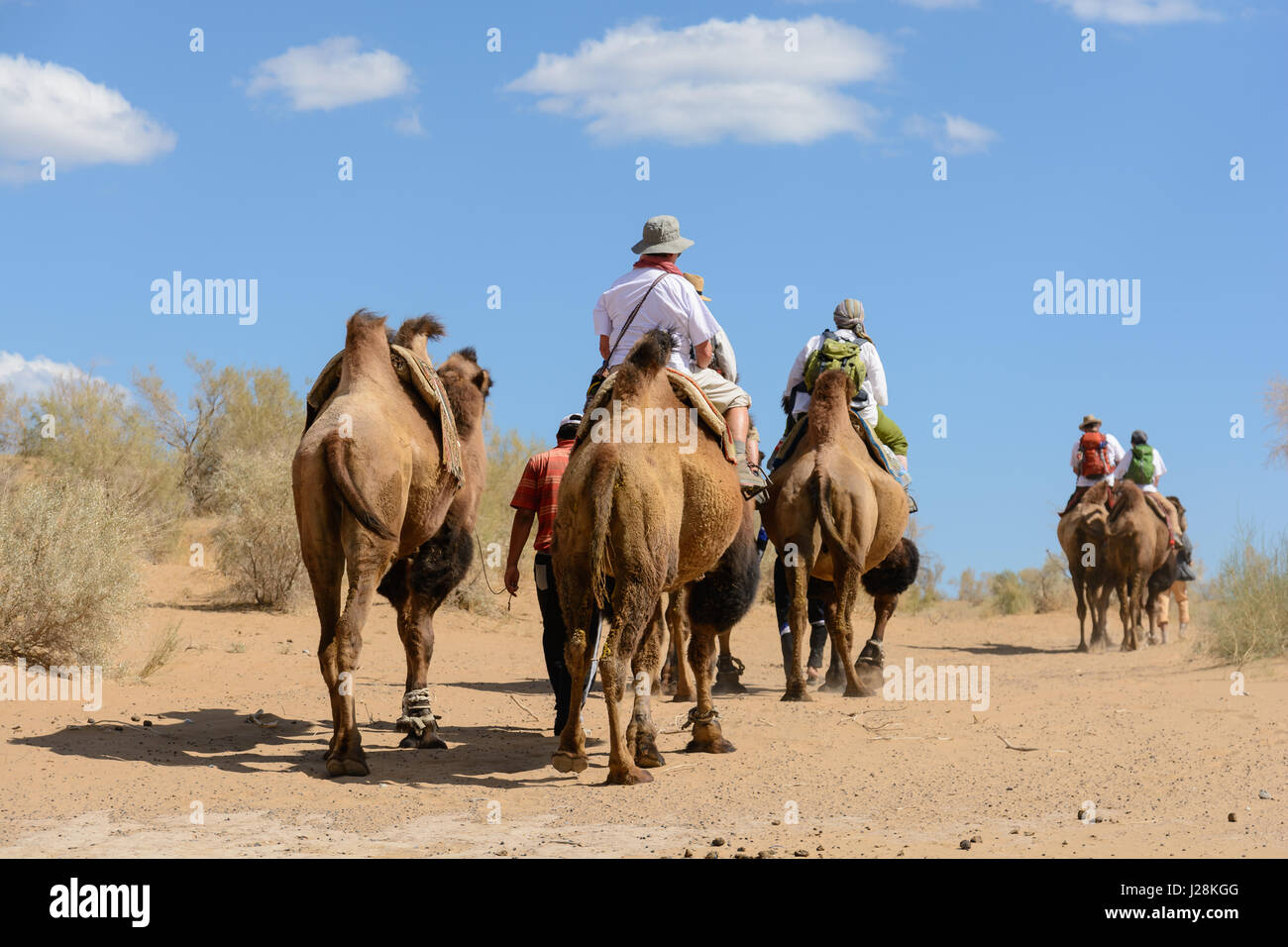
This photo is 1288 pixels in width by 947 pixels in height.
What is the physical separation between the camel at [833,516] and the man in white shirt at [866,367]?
58 cm

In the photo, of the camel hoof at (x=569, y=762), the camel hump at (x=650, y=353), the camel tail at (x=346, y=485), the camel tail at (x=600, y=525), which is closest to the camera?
the camel tail at (x=600, y=525)

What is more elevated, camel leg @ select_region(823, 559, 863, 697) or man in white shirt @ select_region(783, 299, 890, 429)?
man in white shirt @ select_region(783, 299, 890, 429)

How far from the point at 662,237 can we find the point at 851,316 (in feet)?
13.3

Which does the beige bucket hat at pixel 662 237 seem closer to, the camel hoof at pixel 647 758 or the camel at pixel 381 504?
the camel at pixel 381 504

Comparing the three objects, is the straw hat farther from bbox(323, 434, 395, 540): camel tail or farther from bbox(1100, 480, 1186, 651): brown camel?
bbox(1100, 480, 1186, 651): brown camel

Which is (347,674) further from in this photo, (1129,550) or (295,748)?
(1129,550)

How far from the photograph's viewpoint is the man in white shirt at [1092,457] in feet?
59.8

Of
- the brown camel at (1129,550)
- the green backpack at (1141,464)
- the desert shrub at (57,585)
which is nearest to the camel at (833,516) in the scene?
the desert shrub at (57,585)

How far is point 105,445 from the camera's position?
874 inches

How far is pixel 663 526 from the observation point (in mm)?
6527

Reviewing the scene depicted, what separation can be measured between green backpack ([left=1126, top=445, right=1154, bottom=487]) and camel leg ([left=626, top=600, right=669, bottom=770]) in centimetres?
1379

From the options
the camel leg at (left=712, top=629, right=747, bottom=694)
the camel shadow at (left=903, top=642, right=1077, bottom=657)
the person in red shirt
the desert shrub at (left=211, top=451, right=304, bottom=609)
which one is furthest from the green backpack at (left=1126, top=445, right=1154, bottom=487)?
the person in red shirt

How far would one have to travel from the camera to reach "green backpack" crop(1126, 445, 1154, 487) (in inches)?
742

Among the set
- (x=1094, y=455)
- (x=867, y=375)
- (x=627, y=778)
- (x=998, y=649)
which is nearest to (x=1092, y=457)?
(x=1094, y=455)
